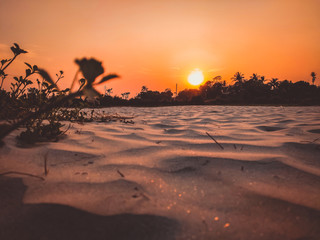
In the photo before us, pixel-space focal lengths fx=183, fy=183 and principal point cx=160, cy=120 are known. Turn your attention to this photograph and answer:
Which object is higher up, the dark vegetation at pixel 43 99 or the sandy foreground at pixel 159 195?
the dark vegetation at pixel 43 99

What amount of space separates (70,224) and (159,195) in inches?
13.6

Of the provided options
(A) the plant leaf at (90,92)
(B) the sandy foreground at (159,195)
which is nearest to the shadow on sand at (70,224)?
(B) the sandy foreground at (159,195)

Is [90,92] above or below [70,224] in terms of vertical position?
above

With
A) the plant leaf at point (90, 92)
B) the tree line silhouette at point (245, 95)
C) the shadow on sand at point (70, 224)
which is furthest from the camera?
the tree line silhouette at point (245, 95)

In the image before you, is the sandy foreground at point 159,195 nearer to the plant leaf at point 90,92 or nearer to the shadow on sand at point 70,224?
the shadow on sand at point 70,224

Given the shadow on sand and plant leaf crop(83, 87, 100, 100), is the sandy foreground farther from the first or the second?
plant leaf crop(83, 87, 100, 100)

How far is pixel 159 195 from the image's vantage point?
0.79m

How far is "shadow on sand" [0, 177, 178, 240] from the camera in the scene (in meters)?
0.59

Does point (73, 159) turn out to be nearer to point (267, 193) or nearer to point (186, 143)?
point (186, 143)

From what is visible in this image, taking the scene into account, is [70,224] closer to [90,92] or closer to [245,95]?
[90,92]

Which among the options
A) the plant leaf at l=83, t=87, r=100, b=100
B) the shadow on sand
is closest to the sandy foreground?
the shadow on sand

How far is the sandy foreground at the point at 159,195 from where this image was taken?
0.61 metres

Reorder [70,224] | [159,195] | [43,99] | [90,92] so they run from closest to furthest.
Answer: [90,92], [70,224], [159,195], [43,99]

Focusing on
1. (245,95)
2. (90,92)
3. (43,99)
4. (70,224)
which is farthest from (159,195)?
(245,95)
